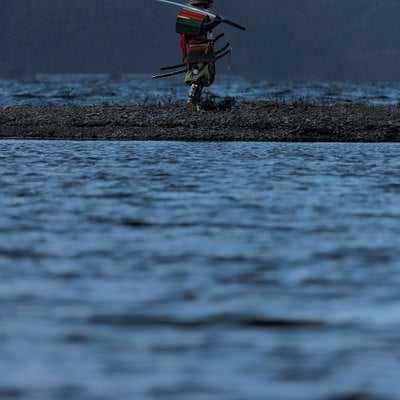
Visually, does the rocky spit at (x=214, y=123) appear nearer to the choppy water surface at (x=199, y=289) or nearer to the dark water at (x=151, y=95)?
the dark water at (x=151, y=95)

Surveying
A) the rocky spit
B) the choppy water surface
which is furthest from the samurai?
the choppy water surface

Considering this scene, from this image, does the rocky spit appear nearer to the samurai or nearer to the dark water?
the samurai

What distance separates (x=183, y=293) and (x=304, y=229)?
3.10m

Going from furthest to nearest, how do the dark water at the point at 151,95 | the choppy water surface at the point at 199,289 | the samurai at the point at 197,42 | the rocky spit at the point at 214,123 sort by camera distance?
the dark water at the point at 151,95
the samurai at the point at 197,42
the rocky spit at the point at 214,123
the choppy water surface at the point at 199,289

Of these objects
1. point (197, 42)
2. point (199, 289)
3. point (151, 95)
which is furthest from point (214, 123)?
point (151, 95)

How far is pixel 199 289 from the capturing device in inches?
315

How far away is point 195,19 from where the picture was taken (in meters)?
30.0

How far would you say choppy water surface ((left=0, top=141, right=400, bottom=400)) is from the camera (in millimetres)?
5977

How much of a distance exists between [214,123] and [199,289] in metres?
20.8

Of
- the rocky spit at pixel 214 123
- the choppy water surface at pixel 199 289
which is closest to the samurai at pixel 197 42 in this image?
the rocky spit at pixel 214 123

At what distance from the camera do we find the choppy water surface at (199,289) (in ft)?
19.6

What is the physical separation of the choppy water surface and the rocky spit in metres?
11.7

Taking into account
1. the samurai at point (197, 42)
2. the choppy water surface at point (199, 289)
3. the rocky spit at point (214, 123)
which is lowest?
the rocky spit at point (214, 123)

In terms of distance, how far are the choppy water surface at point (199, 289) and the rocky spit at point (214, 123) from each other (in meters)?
11.7
